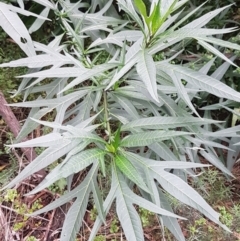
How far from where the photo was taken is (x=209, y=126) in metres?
1.60

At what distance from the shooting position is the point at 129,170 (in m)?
0.97

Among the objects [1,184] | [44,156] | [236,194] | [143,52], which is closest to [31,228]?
[1,184]

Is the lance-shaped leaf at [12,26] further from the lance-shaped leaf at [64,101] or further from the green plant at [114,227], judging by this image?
the green plant at [114,227]

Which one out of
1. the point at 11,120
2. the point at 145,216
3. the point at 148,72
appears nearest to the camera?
the point at 148,72

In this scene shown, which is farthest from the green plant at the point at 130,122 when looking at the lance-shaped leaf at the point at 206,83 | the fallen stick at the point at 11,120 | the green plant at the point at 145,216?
the green plant at the point at 145,216

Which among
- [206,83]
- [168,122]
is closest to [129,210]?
[168,122]

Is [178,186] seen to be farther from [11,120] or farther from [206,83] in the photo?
[11,120]

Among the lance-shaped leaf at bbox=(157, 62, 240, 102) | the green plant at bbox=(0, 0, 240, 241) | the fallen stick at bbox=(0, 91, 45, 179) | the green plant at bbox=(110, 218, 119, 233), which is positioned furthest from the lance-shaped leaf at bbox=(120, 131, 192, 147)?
the green plant at bbox=(110, 218, 119, 233)

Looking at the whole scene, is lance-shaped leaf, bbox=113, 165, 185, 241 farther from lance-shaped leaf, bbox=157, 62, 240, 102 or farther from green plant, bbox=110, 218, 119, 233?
green plant, bbox=110, 218, 119, 233

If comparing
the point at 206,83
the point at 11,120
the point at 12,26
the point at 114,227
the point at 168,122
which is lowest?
the point at 114,227

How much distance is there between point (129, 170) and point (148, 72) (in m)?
0.25

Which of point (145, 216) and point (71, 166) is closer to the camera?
point (71, 166)

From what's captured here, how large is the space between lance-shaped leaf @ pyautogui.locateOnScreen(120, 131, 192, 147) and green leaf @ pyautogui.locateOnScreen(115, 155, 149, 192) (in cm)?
4

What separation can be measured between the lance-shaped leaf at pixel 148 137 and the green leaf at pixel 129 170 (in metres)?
0.04
